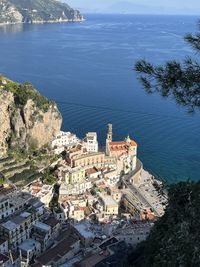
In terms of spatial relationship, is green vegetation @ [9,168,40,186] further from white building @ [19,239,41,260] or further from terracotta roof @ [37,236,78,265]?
terracotta roof @ [37,236,78,265]

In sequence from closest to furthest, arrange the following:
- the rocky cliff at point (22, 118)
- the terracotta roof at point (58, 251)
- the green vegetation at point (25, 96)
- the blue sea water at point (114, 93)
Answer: the terracotta roof at point (58, 251) → the rocky cliff at point (22, 118) → the green vegetation at point (25, 96) → the blue sea water at point (114, 93)

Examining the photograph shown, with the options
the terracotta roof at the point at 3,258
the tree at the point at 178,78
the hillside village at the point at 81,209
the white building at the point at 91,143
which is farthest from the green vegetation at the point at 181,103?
the white building at the point at 91,143

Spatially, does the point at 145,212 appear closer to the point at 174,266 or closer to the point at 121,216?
the point at 121,216

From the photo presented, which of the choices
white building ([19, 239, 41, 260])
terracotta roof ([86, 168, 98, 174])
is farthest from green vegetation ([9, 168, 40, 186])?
white building ([19, 239, 41, 260])

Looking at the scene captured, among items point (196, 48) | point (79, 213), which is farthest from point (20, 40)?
point (196, 48)

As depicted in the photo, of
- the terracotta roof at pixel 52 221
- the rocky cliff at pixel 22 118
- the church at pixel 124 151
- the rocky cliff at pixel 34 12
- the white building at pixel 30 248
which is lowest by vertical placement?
the white building at pixel 30 248

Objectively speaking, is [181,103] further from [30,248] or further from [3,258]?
[30,248]

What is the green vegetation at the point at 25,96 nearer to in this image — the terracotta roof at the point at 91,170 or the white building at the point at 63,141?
the white building at the point at 63,141

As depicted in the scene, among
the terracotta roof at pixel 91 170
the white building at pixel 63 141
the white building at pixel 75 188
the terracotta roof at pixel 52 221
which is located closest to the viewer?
the terracotta roof at pixel 52 221
